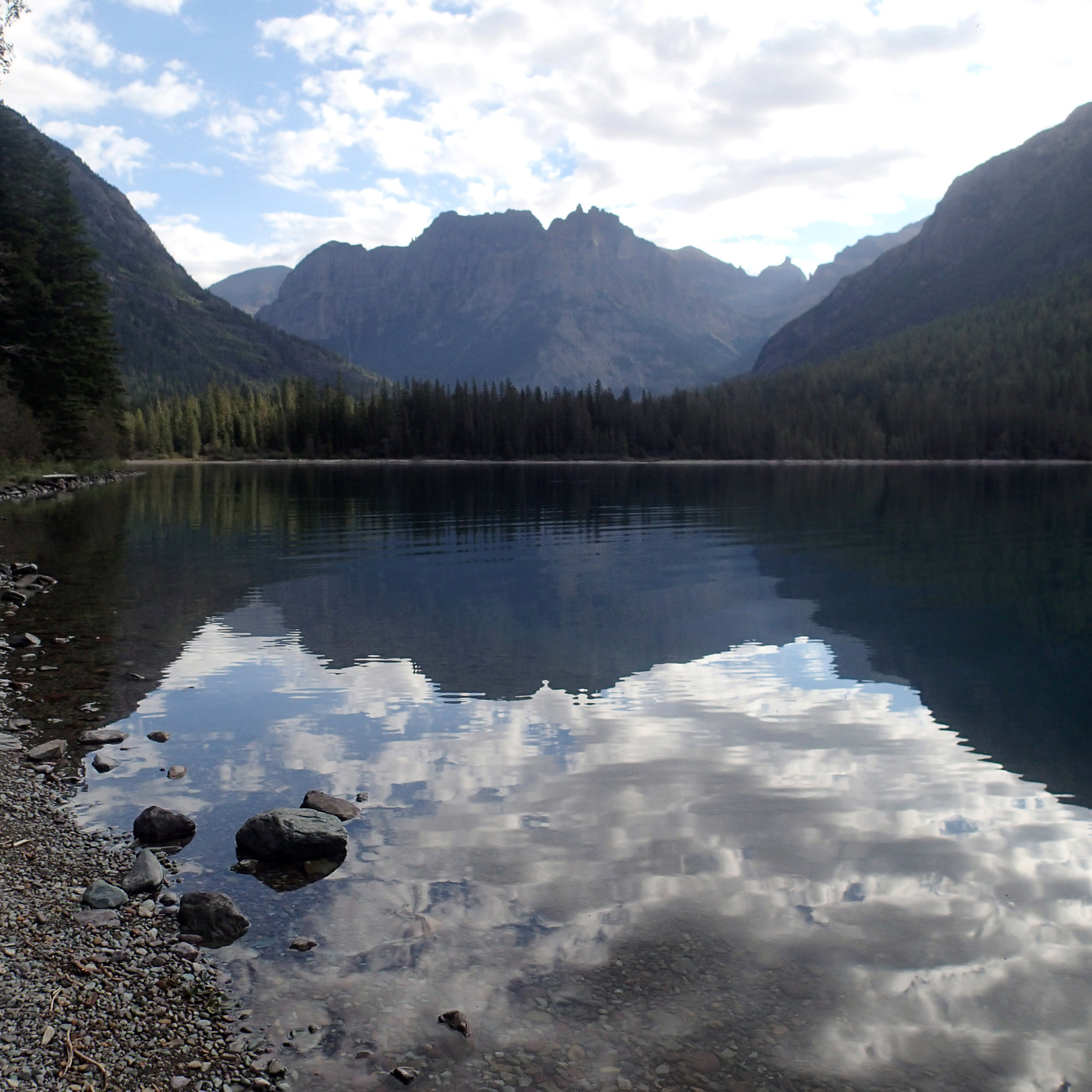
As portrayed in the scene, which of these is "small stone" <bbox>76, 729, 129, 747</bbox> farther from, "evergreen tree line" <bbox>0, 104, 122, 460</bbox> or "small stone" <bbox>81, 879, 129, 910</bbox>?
"evergreen tree line" <bbox>0, 104, 122, 460</bbox>

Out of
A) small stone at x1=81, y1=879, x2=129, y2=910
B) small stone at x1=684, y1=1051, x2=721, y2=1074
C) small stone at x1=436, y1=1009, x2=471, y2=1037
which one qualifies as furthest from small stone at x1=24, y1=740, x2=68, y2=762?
small stone at x1=684, y1=1051, x2=721, y2=1074

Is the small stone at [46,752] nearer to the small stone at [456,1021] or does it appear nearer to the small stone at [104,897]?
the small stone at [104,897]

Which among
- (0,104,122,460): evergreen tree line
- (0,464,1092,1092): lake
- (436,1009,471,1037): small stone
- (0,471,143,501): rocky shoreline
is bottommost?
(0,464,1092,1092): lake

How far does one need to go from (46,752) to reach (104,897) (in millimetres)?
5824

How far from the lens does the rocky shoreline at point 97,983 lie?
23.7ft

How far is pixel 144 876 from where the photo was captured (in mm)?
10625

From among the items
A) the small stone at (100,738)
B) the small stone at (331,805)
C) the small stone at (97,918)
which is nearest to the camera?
the small stone at (97,918)

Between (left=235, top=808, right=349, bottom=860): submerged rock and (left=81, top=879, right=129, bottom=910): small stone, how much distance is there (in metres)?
1.75

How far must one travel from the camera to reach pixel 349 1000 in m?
8.64

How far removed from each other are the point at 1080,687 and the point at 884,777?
9171 millimetres

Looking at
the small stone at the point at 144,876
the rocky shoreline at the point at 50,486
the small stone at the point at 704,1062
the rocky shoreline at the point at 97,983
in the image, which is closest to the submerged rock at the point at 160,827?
the rocky shoreline at the point at 97,983

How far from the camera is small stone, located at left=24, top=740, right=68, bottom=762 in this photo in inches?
579

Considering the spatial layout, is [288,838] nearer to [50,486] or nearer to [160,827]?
[160,827]

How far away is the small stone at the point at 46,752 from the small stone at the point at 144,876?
4.91m
